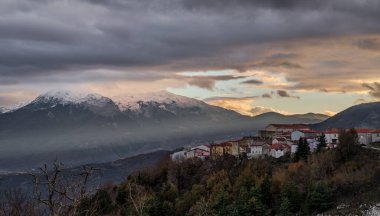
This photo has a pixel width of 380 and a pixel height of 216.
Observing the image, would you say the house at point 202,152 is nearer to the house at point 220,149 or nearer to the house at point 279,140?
the house at point 220,149

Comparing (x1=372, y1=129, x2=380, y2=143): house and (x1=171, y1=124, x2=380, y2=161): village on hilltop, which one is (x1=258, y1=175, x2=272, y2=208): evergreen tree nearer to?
(x1=171, y1=124, x2=380, y2=161): village on hilltop

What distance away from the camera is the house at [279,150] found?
103 metres

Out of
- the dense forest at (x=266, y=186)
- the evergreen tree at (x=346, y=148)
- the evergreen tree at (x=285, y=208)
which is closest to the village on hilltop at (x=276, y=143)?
the dense forest at (x=266, y=186)

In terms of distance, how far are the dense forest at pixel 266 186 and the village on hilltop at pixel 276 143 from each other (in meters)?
5.93

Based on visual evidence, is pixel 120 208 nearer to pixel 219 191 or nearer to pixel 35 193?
pixel 219 191

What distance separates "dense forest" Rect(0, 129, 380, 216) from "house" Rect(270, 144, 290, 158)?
4.69 metres

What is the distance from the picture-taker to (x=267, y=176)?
80.8 meters

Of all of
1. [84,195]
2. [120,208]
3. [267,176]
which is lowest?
[120,208]

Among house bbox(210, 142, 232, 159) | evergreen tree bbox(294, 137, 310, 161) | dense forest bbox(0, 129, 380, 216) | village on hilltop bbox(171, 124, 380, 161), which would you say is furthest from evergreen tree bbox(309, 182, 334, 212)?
house bbox(210, 142, 232, 159)

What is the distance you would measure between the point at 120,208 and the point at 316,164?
3243 centimetres

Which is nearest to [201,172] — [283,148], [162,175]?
[162,175]

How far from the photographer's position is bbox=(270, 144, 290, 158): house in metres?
103

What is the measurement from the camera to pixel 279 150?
103688 mm

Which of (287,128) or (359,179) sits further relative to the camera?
→ (287,128)
